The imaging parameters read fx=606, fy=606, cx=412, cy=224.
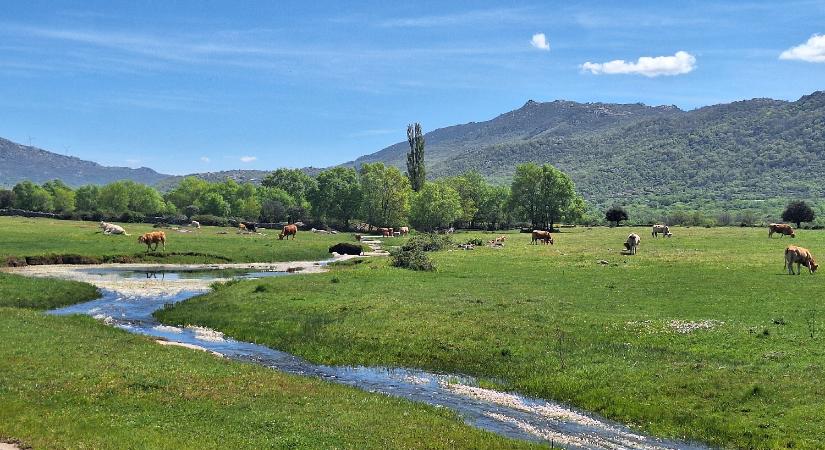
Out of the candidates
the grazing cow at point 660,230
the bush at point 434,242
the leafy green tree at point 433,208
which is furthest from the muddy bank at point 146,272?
the leafy green tree at point 433,208

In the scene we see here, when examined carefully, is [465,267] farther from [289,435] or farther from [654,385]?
[289,435]

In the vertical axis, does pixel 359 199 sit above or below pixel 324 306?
above

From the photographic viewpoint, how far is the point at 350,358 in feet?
87.2

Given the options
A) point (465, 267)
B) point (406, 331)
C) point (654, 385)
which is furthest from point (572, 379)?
point (465, 267)

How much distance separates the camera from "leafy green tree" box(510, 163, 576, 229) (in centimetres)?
13925

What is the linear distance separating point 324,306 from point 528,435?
779 inches

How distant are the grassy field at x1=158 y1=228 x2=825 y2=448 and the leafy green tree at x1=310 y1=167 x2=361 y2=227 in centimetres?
9852

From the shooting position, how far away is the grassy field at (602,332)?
18.8 metres

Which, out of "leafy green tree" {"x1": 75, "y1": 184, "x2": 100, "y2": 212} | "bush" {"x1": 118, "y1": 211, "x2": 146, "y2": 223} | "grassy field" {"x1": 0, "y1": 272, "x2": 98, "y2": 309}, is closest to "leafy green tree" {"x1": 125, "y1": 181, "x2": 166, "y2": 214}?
"leafy green tree" {"x1": 75, "y1": 184, "x2": 100, "y2": 212}

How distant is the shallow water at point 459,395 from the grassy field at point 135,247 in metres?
31.3

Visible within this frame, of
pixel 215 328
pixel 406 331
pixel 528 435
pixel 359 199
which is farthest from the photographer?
pixel 359 199

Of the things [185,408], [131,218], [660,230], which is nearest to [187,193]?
[131,218]

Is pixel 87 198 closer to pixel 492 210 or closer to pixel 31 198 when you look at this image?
pixel 31 198

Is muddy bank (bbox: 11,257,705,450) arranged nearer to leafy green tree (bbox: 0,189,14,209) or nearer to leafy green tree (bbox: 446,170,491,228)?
leafy green tree (bbox: 446,170,491,228)
